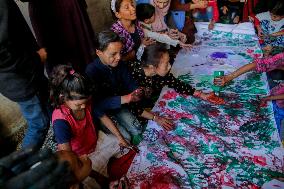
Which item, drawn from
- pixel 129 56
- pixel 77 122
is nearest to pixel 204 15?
pixel 129 56

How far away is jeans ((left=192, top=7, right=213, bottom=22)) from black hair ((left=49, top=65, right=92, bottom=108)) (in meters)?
2.35

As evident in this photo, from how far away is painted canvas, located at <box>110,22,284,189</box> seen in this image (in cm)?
170

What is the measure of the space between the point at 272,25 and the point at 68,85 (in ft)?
8.76

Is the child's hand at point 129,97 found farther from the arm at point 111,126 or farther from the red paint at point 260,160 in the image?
the red paint at point 260,160

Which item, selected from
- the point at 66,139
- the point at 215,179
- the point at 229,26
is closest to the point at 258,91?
the point at 215,179

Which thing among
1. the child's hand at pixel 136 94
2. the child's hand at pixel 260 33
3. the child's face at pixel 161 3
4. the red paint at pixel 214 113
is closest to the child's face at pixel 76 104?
the child's hand at pixel 136 94

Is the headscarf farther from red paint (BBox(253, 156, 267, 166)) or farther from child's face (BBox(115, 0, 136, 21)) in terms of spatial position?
red paint (BBox(253, 156, 267, 166))

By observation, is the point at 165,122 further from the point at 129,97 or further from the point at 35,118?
the point at 35,118

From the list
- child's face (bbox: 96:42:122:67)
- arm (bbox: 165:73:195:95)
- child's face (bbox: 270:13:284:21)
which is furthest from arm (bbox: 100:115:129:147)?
child's face (bbox: 270:13:284:21)

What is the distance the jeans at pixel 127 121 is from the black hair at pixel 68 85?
701mm

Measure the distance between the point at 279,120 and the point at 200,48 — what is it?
1150 millimetres

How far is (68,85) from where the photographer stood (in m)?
1.71

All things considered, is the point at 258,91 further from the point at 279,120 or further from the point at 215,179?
the point at 215,179

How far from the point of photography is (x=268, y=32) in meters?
3.36
